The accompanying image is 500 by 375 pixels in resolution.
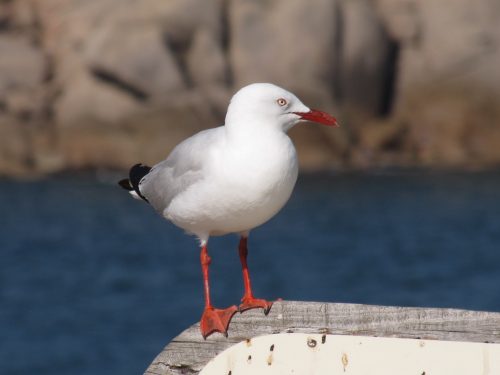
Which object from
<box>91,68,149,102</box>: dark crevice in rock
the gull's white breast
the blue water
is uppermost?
<box>91,68,149,102</box>: dark crevice in rock

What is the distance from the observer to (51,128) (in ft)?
80.8

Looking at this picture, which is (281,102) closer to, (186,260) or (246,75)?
(186,260)

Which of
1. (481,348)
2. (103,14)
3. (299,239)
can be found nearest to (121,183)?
(481,348)

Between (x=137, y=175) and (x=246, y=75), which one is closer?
(x=137, y=175)

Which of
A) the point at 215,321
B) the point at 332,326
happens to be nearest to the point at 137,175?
the point at 215,321

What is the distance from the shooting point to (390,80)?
997 inches

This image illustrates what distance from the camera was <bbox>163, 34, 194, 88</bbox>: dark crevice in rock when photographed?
23438 mm

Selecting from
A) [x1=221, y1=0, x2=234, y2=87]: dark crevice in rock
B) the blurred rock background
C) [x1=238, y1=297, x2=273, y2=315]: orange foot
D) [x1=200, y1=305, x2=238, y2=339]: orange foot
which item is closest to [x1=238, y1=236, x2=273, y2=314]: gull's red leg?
[x1=238, y1=297, x2=273, y2=315]: orange foot

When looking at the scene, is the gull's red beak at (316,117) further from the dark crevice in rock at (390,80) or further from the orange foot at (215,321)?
the dark crevice in rock at (390,80)

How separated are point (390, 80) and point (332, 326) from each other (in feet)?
72.9

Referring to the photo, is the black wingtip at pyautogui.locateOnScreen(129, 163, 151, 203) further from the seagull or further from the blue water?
the blue water

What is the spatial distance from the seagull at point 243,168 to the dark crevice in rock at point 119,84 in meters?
19.1

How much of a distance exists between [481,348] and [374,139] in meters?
22.2

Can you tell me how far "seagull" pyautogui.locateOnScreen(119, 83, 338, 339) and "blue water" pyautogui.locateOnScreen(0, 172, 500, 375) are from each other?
27.9 feet
